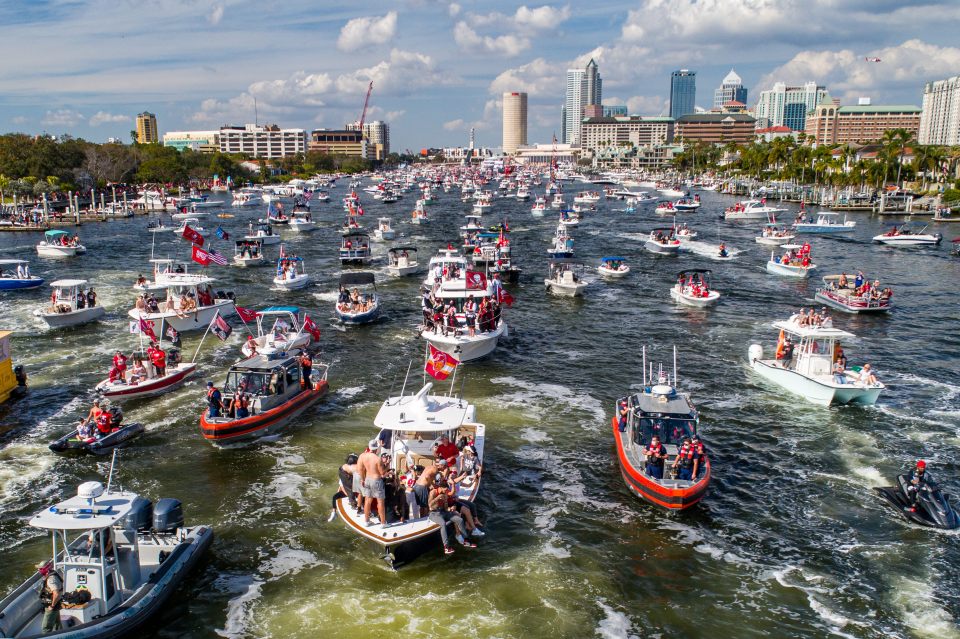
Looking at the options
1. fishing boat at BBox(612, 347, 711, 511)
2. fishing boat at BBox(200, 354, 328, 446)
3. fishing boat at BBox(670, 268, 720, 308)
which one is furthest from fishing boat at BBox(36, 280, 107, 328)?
fishing boat at BBox(670, 268, 720, 308)

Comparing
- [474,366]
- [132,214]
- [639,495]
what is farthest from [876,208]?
[132,214]

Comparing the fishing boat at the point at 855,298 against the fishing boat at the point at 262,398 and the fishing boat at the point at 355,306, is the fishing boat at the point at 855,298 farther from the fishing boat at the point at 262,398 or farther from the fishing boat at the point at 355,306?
the fishing boat at the point at 262,398

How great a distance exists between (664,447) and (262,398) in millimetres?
16601

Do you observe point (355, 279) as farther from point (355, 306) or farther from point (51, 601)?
point (51, 601)

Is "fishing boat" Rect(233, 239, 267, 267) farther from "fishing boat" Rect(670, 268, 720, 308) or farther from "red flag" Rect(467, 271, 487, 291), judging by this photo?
"fishing boat" Rect(670, 268, 720, 308)

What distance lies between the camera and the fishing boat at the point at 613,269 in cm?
6819

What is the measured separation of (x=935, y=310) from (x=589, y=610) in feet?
Answer: 160

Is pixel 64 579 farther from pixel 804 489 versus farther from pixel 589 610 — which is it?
pixel 804 489

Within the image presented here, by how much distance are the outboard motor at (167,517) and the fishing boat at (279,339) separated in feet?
39.2

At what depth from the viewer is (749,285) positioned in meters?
64.6

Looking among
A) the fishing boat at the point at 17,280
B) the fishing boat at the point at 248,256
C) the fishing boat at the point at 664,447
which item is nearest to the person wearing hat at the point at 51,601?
the fishing boat at the point at 664,447

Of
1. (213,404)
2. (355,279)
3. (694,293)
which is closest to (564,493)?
(213,404)

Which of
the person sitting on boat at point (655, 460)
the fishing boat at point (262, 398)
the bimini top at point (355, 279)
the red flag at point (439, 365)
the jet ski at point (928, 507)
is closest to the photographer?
the jet ski at point (928, 507)

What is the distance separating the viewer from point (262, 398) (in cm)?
2966
